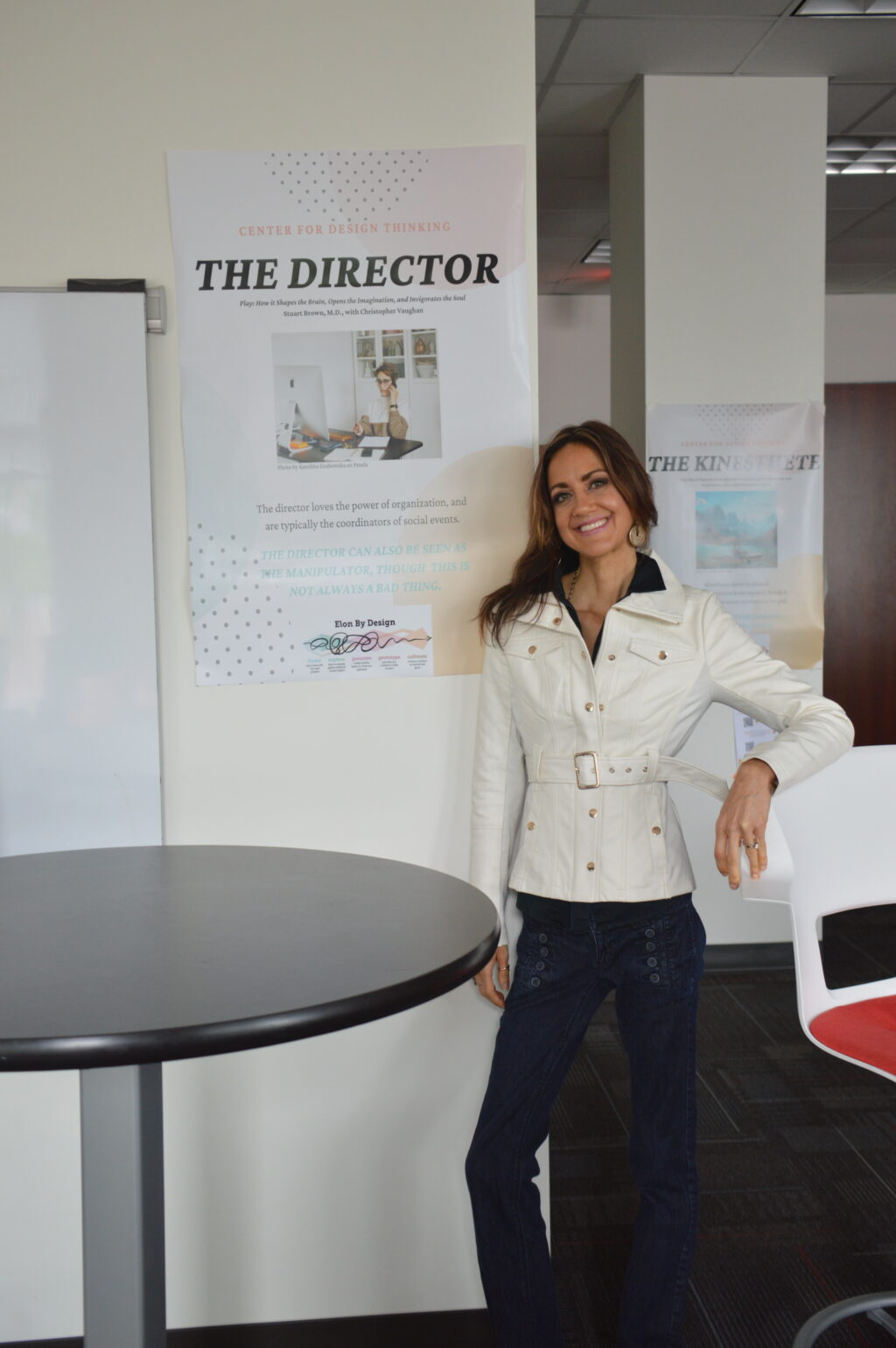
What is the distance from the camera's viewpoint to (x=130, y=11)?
73.8 inches

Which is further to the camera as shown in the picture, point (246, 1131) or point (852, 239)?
point (852, 239)

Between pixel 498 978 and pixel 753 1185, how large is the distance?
1.18m

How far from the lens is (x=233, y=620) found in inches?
77.8

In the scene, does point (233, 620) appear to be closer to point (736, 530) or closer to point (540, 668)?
point (540, 668)

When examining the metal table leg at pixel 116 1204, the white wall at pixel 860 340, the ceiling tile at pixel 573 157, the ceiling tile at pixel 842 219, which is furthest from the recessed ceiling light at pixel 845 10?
the metal table leg at pixel 116 1204

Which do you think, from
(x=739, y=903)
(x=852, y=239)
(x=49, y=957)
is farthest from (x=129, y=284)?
(x=852, y=239)

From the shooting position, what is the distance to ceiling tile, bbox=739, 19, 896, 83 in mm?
3650

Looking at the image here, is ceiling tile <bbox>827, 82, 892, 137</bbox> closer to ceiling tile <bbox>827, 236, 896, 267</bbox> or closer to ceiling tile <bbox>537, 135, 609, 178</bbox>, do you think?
ceiling tile <bbox>537, 135, 609, 178</bbox>

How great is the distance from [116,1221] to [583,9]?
145 inches

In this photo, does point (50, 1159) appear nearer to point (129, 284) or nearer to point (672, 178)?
point (129, 284)

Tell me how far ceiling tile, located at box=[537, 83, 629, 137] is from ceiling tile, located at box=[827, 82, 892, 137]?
828 millimetres

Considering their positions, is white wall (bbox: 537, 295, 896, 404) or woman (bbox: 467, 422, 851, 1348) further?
white wall (bbox: 537, 295, 896, 404)

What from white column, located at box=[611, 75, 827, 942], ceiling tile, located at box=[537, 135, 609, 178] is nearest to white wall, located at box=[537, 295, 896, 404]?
ceiling tile, located at box=[537, 135, 609, 178]

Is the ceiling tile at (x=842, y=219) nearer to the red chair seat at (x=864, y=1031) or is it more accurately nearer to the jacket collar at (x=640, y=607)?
the jacket collar at (x=640, y=607)
